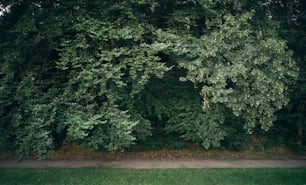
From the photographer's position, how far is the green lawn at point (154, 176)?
906 centimetres

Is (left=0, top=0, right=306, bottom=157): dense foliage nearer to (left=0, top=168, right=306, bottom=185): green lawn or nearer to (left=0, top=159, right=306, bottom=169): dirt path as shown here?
(left=0, top=168, right=306, bottom=185): green lawn

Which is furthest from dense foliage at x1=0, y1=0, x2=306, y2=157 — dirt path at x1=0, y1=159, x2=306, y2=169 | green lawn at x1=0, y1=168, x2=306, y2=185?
dirt path at x1=0, y1=159, x2=306, y2=169

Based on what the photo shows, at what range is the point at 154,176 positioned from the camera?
941cm

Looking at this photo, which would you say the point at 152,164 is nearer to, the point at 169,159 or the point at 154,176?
the point at 169,159

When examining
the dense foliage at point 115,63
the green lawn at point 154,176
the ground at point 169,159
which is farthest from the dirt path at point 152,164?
the dense foliage at point 115,63

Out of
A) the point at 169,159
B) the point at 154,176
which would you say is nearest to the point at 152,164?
the point at 169,159

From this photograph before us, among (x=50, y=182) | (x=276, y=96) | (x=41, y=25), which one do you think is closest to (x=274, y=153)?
(x=276, y=96)

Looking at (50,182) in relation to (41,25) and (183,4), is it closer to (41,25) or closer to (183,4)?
(41,25)

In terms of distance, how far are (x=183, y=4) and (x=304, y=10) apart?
401cm

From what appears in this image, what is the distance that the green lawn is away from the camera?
9.06m

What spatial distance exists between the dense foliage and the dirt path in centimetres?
156

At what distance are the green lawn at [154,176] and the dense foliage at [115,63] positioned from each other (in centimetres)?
110

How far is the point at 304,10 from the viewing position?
9828mm

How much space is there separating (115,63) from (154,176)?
12.0 feet
